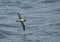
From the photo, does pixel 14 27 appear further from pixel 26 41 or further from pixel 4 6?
pixel 4 6

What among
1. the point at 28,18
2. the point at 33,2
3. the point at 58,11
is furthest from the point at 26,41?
the point at 33,2

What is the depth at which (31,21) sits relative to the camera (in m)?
22.3

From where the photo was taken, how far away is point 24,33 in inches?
814

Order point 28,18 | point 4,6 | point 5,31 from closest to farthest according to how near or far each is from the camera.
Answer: point 5,31 → point 28,18 → point 4,6

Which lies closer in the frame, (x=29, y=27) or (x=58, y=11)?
(x=29, y=27)

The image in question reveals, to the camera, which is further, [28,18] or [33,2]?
[33,2]

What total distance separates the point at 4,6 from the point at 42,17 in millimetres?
3710

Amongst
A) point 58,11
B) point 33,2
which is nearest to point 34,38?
point 58,11

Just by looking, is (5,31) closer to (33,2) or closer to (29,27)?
(29,27)

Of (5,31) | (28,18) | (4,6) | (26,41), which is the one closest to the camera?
(26,41)

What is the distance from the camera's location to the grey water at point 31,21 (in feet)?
66.4

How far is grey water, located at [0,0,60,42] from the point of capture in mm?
20250

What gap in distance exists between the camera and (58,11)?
24.1 m

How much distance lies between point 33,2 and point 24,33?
5.90 meters
